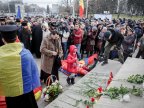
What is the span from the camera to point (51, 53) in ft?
20.8

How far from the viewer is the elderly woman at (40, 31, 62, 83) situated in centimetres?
636

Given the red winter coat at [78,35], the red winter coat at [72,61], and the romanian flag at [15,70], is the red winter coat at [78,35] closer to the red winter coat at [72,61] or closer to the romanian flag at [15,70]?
the red winter coat at [72,61]

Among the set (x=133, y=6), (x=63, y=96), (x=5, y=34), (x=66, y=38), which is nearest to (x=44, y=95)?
(x=63, y=96)

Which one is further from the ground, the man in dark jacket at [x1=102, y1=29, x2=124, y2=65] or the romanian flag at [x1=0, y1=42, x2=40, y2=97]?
the romanian flag at [x1=0, y1=42, x2=40, y2=97]

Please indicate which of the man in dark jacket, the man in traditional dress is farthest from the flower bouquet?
the man in dark jacket

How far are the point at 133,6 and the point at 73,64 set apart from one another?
4875 cm

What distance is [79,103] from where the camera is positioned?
5660 mm

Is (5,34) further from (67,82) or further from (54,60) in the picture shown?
(67,82)

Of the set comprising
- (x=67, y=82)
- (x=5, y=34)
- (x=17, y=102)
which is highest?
(x=5, y=34)

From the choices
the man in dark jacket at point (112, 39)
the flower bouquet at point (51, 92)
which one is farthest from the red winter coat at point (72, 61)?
the man in dark jacket at point (112, 39)

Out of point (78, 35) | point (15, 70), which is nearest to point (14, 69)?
point (15, 70)

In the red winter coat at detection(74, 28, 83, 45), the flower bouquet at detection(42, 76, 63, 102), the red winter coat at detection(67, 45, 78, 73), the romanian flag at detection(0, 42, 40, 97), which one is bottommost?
the flower bouquet at detection(42, 76, 63, 102)

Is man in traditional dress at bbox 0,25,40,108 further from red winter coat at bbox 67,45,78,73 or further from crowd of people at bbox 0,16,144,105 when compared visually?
red winter coat at bbox 67,45,78,73

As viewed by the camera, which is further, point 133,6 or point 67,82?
point 133,6
